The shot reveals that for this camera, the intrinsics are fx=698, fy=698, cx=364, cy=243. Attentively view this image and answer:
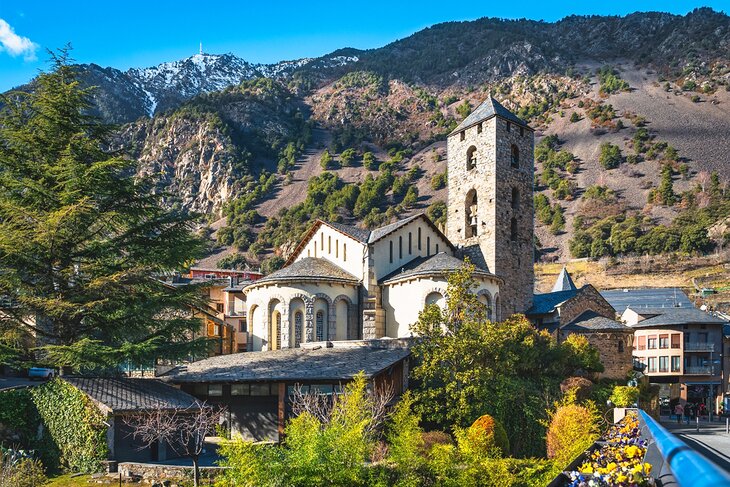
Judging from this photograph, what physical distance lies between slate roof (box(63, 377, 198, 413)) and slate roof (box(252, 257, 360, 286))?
10744mm

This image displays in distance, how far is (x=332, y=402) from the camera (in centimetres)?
3119

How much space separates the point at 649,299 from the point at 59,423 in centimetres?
5710

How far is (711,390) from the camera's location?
62.0 metres

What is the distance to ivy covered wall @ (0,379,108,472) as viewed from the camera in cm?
2723

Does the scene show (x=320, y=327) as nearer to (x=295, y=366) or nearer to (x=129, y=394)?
(x=295, y=366)

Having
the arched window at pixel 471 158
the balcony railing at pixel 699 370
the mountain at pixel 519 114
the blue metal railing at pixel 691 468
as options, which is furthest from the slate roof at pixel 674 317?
the blue metal railing at pixel 691 468

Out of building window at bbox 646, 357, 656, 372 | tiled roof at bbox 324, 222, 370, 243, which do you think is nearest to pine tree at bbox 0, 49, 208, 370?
tiled roof at bbox 324, 222, 370, 243

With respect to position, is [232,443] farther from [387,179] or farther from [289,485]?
[387,179]

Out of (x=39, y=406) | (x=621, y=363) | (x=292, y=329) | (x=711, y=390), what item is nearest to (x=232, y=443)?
(x=39, y=406)

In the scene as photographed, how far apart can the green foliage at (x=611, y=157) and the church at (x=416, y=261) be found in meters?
91.1

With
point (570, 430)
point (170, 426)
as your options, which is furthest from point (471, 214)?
point (170, 426)

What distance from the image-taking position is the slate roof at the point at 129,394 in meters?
28.1

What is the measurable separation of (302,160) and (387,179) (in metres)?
30.9

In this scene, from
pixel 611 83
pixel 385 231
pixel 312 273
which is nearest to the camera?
pixel 312 273
